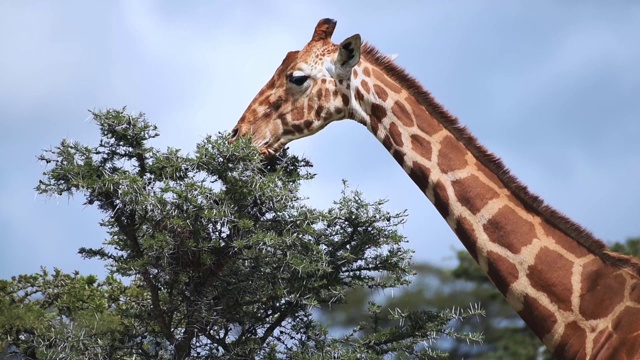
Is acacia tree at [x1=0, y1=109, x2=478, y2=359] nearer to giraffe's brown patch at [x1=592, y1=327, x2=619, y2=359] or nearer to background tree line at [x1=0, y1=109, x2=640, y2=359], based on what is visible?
background tree line at [x1=0, y1=109, x2=640, y2=359]

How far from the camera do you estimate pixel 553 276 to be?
6.50m

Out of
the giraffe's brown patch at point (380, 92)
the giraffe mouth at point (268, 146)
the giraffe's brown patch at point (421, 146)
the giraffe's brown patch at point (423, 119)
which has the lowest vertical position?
the giraffe's brown patch at point (421, 146)

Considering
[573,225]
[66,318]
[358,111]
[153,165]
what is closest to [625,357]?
[573,225]

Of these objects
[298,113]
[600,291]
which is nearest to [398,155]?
[298,113]

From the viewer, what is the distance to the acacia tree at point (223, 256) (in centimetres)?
813

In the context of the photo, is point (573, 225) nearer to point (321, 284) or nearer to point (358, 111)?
point (358, 111)

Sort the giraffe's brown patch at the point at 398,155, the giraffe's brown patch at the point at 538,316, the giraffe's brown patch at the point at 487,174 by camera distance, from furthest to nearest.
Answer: the giraffe's brown patch at the point at 398,155
the giraffe's brown patch at the point at 487,174
the giraffe's brown patch at the point at 538,316

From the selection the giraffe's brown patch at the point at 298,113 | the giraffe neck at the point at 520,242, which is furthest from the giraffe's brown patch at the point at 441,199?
the giraffe's brown patch at the point at 298,113

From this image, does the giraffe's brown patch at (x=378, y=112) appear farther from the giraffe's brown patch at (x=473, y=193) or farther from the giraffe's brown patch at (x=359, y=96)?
the giraffe's brown patch at (x=473, y=193)

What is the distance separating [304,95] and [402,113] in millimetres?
897

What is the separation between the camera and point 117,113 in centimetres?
841

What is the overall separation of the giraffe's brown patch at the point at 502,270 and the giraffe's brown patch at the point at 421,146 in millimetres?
859

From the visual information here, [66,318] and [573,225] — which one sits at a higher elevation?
[66,318]

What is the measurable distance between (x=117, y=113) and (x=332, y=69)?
176 centimetres
